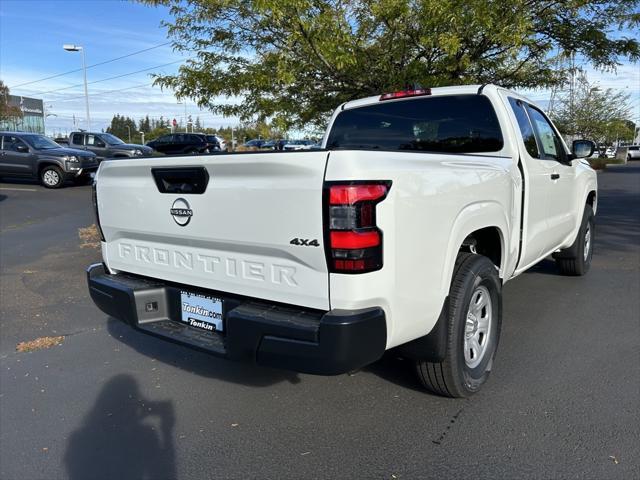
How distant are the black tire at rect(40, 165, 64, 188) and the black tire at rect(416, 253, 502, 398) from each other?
1596cm

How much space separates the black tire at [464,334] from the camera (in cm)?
294

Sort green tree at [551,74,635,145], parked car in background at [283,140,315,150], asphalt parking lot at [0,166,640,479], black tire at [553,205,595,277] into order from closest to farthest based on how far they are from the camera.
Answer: asphalt parking lot at [0,166,640,479] < parked car in background at [283,140,315,150] < black tire at [553,205,595,277] < green tree at [551,74,635,145]

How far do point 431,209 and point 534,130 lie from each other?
2.39 m

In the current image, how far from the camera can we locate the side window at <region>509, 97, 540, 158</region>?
4195 mm

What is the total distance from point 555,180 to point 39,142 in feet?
56.4

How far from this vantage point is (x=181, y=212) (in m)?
2.95

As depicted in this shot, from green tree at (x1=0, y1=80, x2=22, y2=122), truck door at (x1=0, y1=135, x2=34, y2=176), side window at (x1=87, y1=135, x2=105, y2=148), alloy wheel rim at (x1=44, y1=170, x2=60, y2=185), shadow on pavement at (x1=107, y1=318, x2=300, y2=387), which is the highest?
green tree at (x1=0, y1=80, x2=22, y2=122)

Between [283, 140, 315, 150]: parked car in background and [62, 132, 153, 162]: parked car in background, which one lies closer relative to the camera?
[283, 140, 315, 150]: parked car in background

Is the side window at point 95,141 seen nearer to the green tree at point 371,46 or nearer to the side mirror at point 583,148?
the green tree at point 371,46

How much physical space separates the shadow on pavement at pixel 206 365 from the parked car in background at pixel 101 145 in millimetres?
16846

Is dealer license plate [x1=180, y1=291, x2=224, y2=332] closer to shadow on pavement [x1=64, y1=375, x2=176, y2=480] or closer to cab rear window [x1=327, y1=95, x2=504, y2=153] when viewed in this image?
shadow on pavement [x1=64, y1=375, x2=176, y2=480]

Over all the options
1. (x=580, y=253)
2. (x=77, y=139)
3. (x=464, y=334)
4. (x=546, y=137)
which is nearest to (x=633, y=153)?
(x=77, y=139)

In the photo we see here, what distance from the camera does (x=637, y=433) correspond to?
286cm

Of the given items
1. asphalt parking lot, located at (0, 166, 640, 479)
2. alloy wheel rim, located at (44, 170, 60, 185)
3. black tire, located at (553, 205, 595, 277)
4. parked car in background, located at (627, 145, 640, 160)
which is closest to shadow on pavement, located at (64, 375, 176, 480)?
asphalt parking lot, located at (0, 166, 640, 479)
